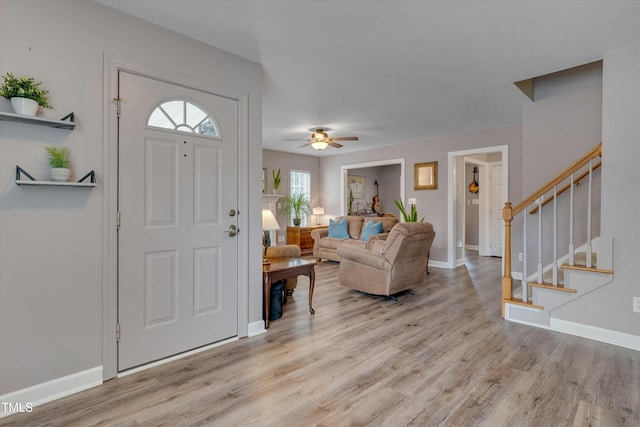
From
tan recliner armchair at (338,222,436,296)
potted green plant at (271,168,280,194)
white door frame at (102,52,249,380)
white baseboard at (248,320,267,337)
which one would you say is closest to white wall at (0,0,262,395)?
white door frame at (102,52,249,380)

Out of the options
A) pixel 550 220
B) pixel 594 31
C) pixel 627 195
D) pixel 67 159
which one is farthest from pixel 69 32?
pixel 550 220

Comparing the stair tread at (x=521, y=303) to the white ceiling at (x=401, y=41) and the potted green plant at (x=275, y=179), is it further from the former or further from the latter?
the potted green plant at (x=275, y=179)

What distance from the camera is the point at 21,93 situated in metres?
1.75

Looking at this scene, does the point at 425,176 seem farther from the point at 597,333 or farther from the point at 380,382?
the point at 380,382

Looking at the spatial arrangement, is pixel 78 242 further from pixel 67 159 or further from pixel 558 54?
pixel 558 54

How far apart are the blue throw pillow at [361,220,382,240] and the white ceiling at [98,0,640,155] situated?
2.50 m

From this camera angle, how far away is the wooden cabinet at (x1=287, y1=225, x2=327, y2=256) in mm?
7461

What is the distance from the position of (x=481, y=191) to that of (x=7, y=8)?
8.11 meters

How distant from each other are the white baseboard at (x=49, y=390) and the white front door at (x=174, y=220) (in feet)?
0.56

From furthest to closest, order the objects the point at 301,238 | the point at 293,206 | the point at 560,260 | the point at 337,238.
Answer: the point at 293,206 → the point at 301,238 → the point at 337,238 → the point at 560,260

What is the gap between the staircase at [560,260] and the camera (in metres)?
2.82

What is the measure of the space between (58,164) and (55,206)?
26 centimetres

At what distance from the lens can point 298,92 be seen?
378 centimetres

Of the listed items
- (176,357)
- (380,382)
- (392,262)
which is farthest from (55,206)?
(392,262)
